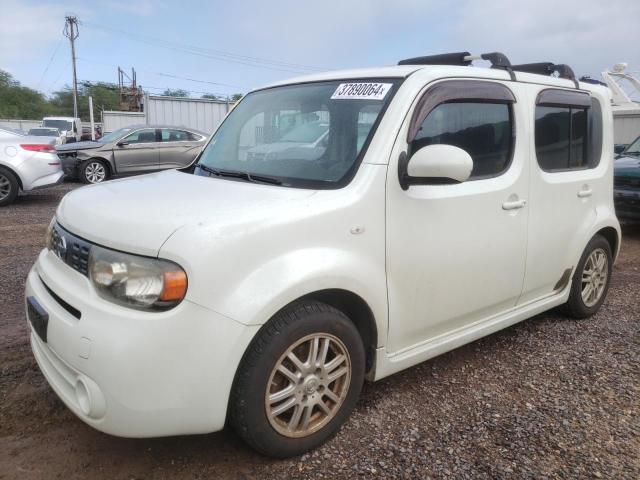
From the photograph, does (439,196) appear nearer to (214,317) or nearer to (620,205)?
(214,317)

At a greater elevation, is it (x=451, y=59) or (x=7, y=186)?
(x=451, y=59)

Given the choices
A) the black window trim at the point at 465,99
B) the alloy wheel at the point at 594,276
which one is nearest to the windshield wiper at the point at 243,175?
the black window trim at the point at 465,99

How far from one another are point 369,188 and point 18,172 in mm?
8606

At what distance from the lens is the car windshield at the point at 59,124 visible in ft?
88.3

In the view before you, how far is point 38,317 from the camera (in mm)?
2344

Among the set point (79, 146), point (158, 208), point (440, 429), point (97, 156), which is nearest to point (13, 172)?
point (97, 156)

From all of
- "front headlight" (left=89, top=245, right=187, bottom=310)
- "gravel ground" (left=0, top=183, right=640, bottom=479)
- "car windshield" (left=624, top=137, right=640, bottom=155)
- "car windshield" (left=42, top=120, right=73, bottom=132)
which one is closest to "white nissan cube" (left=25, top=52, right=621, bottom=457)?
"front headlight" (left=89, top=245, right=187, bottom=310)

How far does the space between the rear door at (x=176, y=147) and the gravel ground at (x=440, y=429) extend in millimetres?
9602

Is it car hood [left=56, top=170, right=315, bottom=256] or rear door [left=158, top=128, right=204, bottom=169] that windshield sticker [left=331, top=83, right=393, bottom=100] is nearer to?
car hood [left=56, top=170, right=315, bottom=256]

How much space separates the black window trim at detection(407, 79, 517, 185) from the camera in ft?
8.74

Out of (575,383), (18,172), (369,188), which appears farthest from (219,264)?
(18,172)

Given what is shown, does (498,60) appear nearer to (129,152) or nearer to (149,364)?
(149,364)

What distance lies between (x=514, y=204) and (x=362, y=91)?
1.17 metres

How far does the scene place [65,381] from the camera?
220cm
